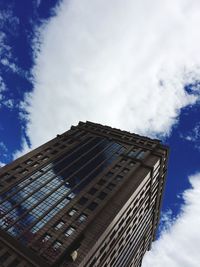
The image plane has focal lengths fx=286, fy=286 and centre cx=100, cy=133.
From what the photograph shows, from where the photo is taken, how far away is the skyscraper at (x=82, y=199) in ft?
169

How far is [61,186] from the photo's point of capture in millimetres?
69000

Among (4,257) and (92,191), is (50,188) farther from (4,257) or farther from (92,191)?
(4,257)

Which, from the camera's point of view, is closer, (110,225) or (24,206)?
(110,225)

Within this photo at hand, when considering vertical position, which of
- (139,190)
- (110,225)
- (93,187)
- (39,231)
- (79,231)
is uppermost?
(139,190)

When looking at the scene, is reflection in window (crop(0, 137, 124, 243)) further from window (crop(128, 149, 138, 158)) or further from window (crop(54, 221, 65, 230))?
window (crop(128, 149, 138, 158))

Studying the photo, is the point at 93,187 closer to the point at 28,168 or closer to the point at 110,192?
the point at 110,192

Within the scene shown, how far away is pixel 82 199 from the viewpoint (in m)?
64.8

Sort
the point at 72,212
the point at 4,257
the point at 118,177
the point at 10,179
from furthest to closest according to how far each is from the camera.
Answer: the point at 118,177, the point at 10,179, the point at 72,212, the point at 4,257

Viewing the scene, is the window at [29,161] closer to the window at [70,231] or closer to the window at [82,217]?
the window at [82,217]

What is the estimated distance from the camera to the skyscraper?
51.5m

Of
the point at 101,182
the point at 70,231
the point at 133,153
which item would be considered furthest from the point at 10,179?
the point at 133,153

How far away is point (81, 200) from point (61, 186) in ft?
23.7

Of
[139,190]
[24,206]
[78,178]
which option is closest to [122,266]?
[139,190]

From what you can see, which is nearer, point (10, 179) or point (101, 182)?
point (101, 182)
